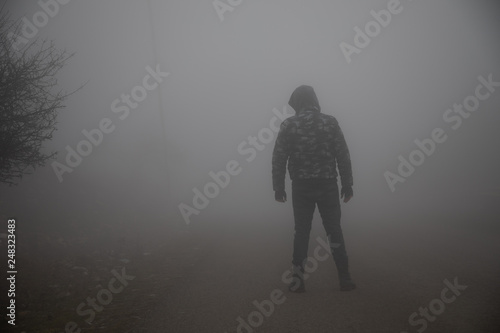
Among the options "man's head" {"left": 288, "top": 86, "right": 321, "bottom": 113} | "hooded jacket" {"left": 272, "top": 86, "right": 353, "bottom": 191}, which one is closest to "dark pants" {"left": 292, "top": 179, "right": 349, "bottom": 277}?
"hooded jacket" {"left": 272, "top": 86, "right": 353, "bottom": 191}

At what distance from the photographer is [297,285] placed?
3900 mm

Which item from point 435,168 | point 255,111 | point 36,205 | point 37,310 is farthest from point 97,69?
point 255,111

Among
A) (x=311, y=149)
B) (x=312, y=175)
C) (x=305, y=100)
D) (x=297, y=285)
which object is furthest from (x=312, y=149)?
Result: (x=297, y=285)

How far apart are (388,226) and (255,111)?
132 ft

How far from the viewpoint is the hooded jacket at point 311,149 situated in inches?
159

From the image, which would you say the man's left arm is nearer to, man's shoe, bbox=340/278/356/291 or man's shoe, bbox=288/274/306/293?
man's shoe, bbox=340/278/356/291

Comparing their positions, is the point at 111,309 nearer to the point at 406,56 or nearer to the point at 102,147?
the point at 102,147

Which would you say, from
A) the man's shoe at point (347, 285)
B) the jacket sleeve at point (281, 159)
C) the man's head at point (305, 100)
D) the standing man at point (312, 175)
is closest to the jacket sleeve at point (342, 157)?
the standing man at point (312, 175)

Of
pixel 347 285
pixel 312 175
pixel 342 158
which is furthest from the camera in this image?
pixel 342 158

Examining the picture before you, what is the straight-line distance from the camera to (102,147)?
53.5ft

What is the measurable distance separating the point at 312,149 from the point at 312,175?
33cm

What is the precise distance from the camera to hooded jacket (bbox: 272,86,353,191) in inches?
159

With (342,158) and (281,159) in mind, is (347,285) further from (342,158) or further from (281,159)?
(281,159)

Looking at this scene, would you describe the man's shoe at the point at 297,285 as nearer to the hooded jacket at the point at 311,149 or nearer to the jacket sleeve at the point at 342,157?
the hooded jacket at the point at 311,149
